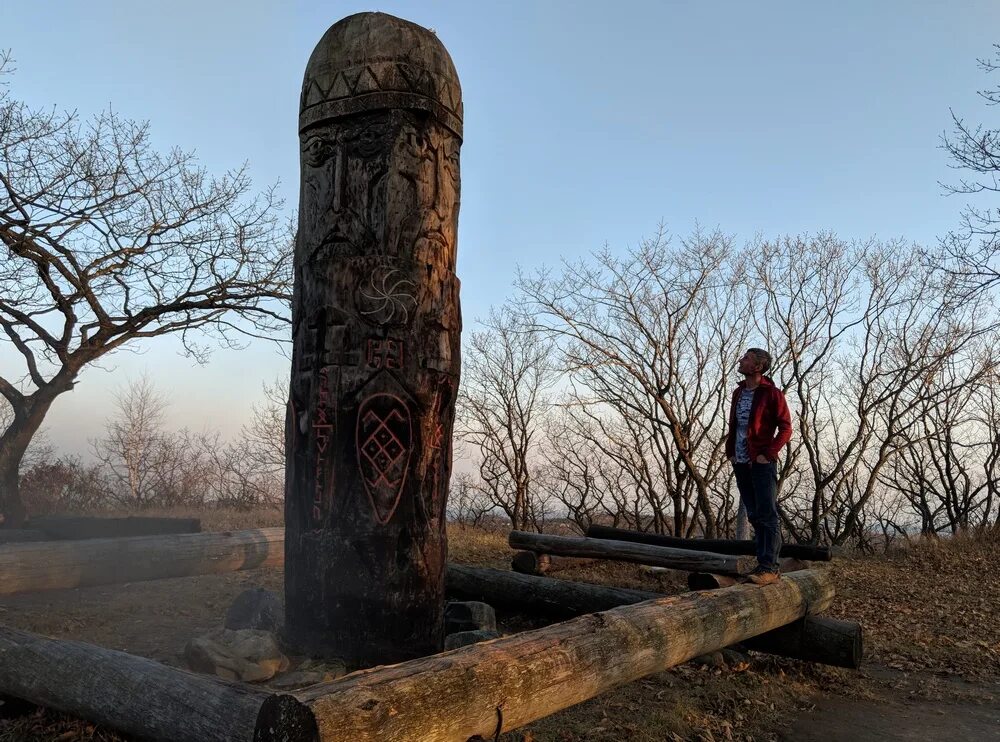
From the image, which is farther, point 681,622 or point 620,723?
point 681,622

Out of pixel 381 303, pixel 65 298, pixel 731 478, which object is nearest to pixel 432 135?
pixel 381 303

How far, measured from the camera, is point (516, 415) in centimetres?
1945

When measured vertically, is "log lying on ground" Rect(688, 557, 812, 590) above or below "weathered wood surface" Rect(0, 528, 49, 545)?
below

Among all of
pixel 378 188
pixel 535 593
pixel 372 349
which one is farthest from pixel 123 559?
pixel 378 188

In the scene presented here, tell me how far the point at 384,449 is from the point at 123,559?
4642mm

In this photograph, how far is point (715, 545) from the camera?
1079 cm

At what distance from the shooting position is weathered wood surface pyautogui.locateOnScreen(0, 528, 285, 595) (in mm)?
7512

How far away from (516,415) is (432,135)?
46.5 ft

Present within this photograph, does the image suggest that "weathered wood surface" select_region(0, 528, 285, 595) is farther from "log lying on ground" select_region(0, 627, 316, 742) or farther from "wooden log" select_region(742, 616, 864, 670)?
"wooden log" select_region(742, 616, 864, 670)

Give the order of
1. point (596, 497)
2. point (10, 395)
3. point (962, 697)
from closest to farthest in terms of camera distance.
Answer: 1. point (962, 697)
2. point (10, 395)
3. point (596, 497)

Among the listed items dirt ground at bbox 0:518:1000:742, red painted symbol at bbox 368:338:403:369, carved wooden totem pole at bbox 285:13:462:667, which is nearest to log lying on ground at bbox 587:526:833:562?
dirt ground at bbox 0:518:1000:742

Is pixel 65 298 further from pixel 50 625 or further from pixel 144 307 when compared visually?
pixel 50 625

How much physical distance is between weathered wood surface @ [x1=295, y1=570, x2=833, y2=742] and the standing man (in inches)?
37.7

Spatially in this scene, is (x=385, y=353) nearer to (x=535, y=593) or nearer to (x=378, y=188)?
(x=378, y=188)
